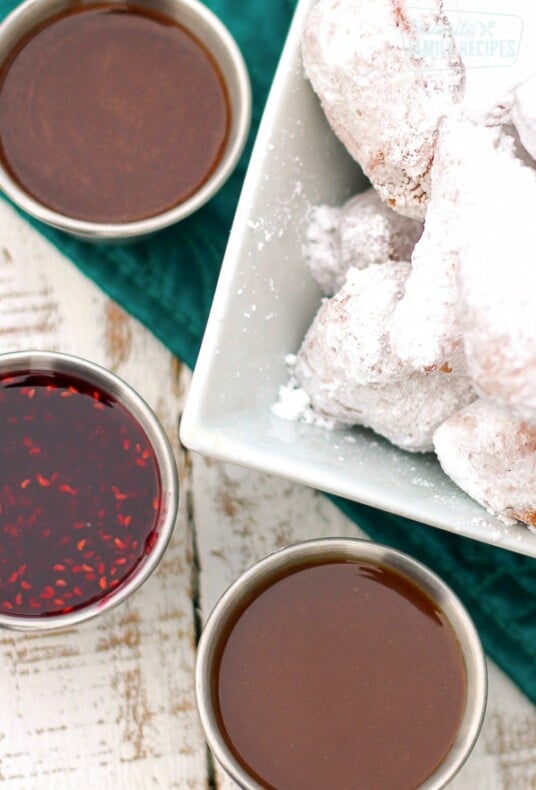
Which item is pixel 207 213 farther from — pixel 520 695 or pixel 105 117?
pixel 520 695

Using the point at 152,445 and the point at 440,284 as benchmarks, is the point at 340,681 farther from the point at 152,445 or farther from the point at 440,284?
the point at 440,284

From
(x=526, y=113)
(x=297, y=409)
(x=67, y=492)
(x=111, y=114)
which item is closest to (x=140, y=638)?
(x=67, y=492)

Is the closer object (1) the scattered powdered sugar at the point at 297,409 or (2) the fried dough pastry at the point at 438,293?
(2) the fried dough pastry at the point at 438,293

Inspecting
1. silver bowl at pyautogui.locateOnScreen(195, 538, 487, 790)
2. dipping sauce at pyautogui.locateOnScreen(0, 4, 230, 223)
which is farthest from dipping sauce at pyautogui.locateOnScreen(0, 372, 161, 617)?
dipping sauce at pyautogui.locateOnScreen(0, 4, 230, 223)

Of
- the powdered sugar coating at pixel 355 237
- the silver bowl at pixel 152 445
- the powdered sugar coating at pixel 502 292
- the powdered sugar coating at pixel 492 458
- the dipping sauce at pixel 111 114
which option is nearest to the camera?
the powdered sugar coating at pixel 502 292

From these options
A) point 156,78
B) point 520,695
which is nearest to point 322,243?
point 156,78

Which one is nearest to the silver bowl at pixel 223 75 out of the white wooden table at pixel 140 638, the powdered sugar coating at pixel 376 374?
the white wooden table at pixel 140 638

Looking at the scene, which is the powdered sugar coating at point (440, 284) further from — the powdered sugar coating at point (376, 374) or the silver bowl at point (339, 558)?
the silver bowl at point (339, 558)
